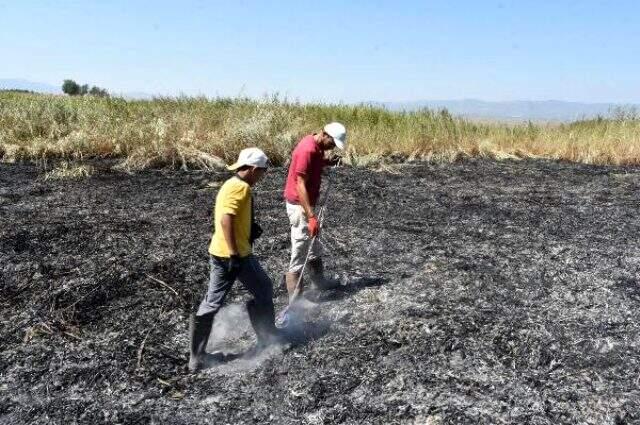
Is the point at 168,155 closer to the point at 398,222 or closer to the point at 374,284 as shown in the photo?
the point at 398,222

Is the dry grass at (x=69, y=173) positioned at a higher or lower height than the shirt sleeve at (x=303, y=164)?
lower

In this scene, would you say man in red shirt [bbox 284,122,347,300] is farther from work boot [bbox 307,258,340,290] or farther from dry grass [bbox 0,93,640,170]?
dry grass [bbox 0,93,640,170]

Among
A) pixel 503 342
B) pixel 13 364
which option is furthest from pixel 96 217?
pixel 503 342

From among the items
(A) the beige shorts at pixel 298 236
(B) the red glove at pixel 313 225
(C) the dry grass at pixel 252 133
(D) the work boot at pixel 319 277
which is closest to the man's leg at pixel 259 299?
(B) the red glove at pixel 313 225

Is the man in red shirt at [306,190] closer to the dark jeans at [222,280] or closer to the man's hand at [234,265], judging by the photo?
the dark jeans at [222,280]

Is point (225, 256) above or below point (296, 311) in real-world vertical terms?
above

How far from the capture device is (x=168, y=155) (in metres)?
12.0

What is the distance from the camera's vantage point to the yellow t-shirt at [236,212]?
3.89 m

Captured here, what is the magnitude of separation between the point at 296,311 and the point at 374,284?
0.89 metres

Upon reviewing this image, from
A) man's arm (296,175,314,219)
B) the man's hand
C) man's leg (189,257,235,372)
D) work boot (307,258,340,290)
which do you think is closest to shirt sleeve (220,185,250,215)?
the man's hand

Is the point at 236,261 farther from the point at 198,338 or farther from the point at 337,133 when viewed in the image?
the point at 337,133

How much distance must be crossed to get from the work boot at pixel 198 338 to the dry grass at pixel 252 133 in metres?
7.82

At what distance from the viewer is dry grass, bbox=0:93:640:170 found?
12289mm

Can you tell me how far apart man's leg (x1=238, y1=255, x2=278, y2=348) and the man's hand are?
57 millimetres
